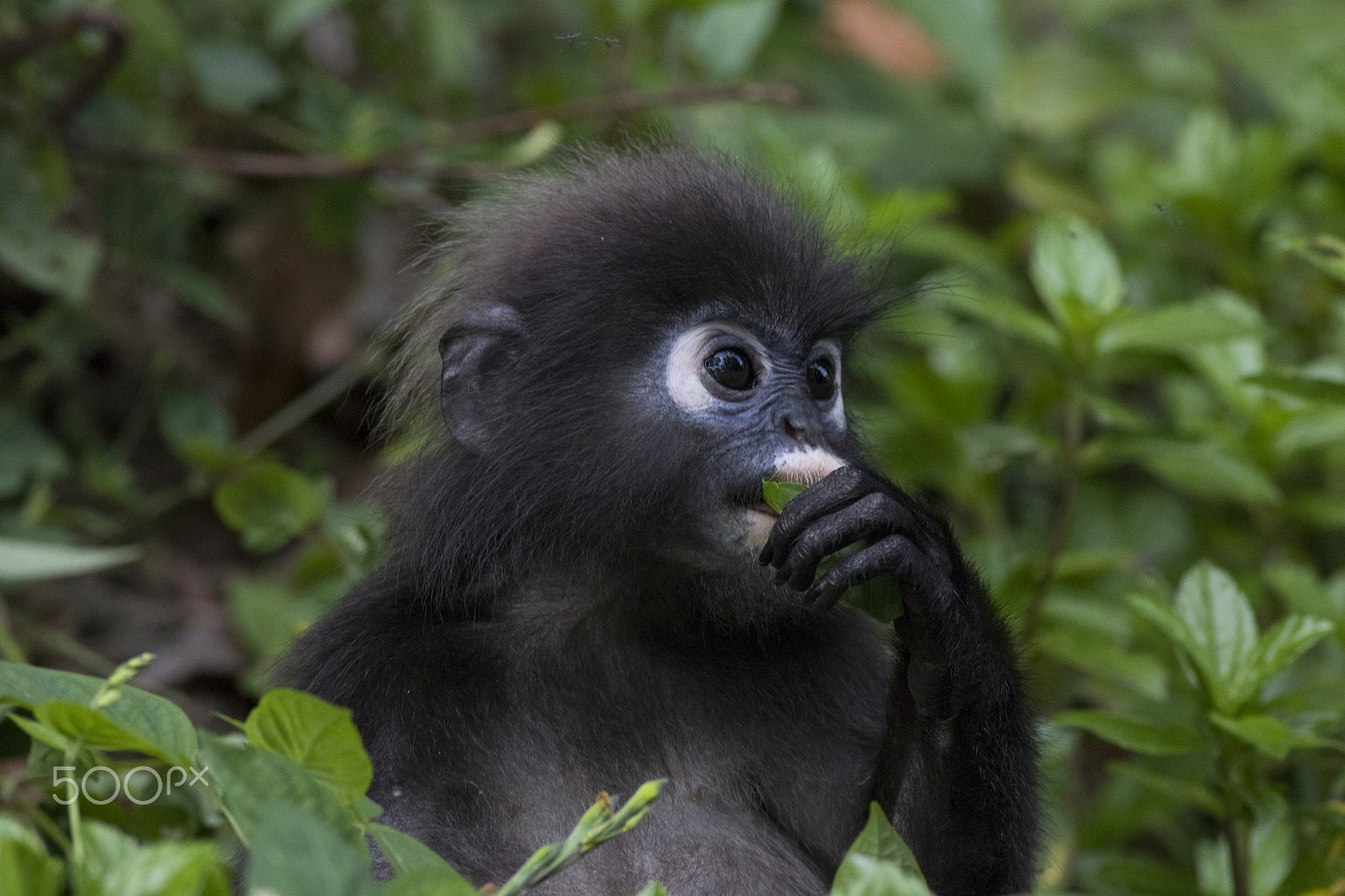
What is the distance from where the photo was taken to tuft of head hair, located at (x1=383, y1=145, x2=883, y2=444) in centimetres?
276

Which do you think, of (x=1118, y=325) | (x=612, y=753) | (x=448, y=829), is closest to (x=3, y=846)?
(x=448, y=829)

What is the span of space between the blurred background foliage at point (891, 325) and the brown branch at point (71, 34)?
0.05ft

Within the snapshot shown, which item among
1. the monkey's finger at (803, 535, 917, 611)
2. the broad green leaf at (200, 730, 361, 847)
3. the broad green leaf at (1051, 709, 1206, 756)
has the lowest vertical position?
the broad green leaf at (1051, 709, 1206, 756)

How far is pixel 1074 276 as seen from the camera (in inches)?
137

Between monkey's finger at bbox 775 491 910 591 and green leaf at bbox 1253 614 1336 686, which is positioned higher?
monkey's finger at bbox 775 491 910 591

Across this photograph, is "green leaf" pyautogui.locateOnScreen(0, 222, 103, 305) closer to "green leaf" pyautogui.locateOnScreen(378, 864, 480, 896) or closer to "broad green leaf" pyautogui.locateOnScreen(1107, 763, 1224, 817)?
"green leaf" pyautogui.locateOnScreen(378, 864, 480, 896)

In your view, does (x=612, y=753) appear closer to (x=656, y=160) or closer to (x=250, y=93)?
(x=656, y=160)

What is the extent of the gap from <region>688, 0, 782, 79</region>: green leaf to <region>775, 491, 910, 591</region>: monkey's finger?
3.10 metres

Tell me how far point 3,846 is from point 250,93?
348 centimetres

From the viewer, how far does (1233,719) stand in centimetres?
268

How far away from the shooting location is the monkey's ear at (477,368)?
284 centimetres

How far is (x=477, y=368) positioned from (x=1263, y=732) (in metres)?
1.66

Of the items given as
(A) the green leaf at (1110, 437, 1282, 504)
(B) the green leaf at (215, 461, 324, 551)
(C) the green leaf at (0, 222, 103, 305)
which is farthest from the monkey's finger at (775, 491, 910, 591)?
(C) the green leaf at (0, 222, 103, 305)

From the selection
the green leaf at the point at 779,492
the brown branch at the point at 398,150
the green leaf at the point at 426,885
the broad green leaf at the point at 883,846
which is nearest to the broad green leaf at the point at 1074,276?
the brown branch at the point at 398,150
